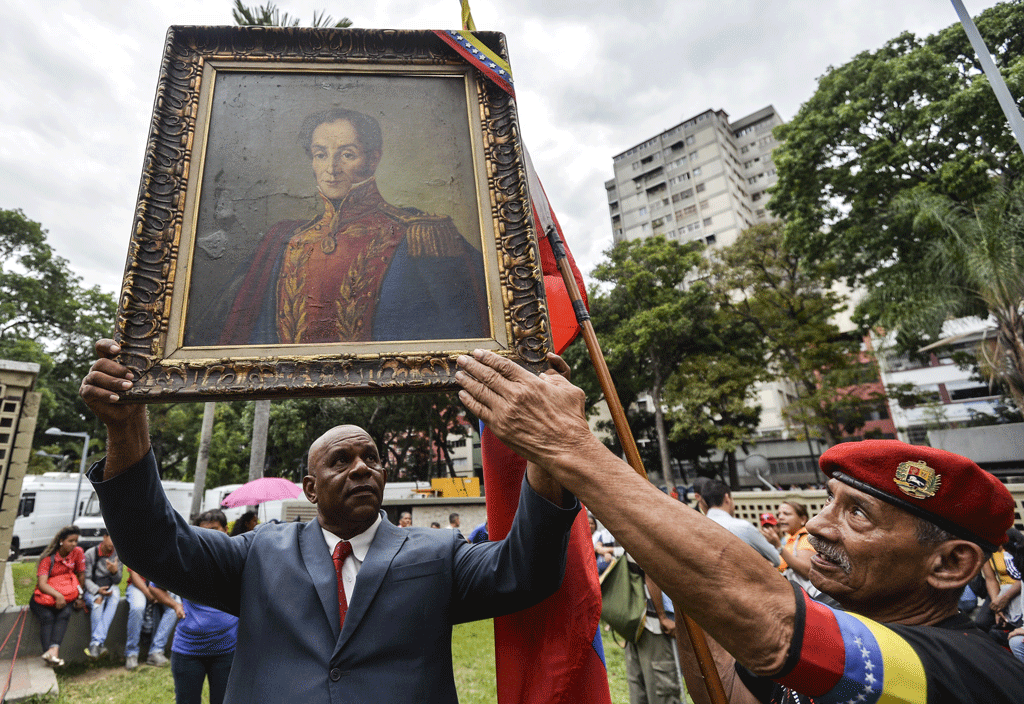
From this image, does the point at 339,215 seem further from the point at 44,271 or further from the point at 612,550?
the point at 44,271

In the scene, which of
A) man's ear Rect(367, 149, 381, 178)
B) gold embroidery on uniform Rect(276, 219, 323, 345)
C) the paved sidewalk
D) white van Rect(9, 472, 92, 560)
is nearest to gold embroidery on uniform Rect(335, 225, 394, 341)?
gold embroidery on uniform Rect(276, 219, 323, 345)

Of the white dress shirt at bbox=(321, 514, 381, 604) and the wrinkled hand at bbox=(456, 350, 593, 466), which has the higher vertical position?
the wrinkled hand at bbox=(456, 350, 593, 466)

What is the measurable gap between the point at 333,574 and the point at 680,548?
130cm

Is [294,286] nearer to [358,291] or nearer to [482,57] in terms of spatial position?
[358,291]

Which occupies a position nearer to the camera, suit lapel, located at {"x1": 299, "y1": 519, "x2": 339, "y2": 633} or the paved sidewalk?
suit lapel, located at {"x1": 299, "y1": 519, "x2": 339, "y2": 633}

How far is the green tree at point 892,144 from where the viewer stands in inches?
547

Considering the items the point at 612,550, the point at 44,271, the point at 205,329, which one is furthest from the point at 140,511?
the point at 44,271

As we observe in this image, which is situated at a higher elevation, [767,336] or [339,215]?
[767,336]

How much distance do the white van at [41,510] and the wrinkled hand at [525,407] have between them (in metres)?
21.6

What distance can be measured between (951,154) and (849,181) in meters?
2.46

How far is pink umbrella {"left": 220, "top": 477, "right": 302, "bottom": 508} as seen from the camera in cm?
1055

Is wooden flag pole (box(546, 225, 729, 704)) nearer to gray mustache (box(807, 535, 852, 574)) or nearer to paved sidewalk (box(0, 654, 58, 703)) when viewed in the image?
gray mustache (box(807, 535, 852, 574))

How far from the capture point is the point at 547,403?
138 centimetres

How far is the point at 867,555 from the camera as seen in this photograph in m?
1.45
